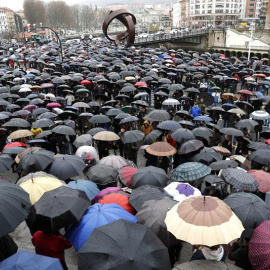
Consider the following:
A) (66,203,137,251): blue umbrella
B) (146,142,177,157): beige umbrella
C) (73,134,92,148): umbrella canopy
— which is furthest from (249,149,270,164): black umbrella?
(73,134,92,148): umbrella canopy

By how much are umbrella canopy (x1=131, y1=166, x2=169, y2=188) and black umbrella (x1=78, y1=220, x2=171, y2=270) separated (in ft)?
7.13

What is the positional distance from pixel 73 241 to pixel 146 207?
46.3 inches

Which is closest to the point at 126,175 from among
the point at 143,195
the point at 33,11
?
the point at 143,195

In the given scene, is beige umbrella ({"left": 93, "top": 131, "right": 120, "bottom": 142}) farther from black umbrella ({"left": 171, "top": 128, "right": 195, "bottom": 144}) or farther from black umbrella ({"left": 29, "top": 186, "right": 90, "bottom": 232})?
black umbrella ({"left": 29, "top": 186, "right": 90, "bottom": 232})

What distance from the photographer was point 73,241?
4.21m

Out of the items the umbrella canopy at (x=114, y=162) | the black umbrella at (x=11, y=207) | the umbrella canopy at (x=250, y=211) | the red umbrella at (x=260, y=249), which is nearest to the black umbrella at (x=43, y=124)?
the umbrella canopy at (x=114, y=162)

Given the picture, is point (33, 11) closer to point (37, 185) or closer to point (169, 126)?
point (169, 126)

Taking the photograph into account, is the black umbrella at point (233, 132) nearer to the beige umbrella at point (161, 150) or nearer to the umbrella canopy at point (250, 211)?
the beige umbrella at point (161, 150)

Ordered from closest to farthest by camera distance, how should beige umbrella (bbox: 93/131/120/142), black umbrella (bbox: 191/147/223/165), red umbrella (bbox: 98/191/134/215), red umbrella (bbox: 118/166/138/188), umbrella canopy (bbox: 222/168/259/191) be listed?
red umbrella (bbox: 98/191/134/215) < umbrella canopy (bbox: 222/168/259/191) < red umbrella (bbox: 118/166/138/188) < black umbrella (bbox: 191/147/223/165) < beige umbrella (bbox: 93/131/120/142)

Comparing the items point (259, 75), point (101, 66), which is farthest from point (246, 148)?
point (101, 66)

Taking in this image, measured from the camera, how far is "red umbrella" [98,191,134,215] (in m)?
5.18

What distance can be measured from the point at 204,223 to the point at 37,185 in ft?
9.68

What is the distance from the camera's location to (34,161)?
6316mm

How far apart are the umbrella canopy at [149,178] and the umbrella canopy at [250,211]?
1496mm
